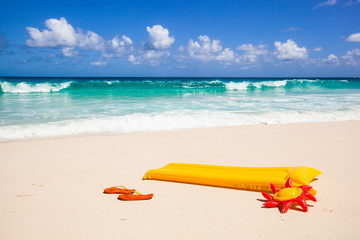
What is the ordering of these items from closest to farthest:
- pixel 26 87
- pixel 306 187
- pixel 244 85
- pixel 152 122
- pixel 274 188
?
pixel 306 187 < pixel 274 188 < pixel 152 122 < pixel 26 87 < pixel 244 85

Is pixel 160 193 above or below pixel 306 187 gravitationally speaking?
below

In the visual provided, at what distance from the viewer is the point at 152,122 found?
812 cm

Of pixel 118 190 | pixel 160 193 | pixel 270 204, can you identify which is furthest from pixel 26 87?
pixel 270 204

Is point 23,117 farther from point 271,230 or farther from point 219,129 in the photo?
point 271,230

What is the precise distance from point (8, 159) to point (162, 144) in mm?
2914

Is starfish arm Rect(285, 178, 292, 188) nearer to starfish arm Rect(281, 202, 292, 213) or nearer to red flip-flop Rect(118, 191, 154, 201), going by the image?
starfish arm Rect(281, 202, 292, 213)

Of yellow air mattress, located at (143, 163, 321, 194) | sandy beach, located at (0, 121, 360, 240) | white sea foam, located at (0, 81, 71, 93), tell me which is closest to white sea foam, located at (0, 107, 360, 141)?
sandy beach, located at (0, 121, 360, 240)

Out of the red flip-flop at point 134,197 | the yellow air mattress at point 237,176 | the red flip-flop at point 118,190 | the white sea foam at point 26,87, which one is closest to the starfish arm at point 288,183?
the yellow air mattress at point 237,176

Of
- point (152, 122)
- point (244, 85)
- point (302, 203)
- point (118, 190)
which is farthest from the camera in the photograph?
point (244, 85)

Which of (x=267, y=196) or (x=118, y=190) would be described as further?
(x=118, y=190)

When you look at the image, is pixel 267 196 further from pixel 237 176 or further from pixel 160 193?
pixel 160 193

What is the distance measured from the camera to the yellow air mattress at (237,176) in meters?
3.10

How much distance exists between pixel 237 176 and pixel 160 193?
100 centimetres

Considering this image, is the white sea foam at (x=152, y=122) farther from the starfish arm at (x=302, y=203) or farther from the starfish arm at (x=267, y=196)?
the starfish arm at (x=302, y=203)
